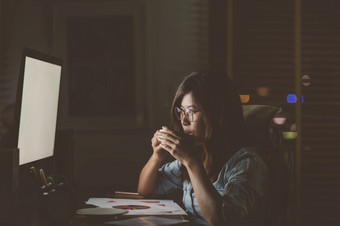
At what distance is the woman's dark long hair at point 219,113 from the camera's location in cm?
167

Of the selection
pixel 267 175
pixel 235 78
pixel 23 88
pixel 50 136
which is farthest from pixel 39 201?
pixel 235 78

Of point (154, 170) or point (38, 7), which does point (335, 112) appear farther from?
point (38, 7)

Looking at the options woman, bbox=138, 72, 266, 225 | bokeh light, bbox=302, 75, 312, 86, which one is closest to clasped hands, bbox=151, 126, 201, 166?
woman, bbox=138, 72, 266, 225

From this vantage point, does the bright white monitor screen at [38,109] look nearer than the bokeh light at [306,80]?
Yes

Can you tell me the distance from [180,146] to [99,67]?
4.65 ft

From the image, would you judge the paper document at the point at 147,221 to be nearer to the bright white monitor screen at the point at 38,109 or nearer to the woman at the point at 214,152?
the woman at the point at 214,152

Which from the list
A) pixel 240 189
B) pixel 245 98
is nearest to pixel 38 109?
pixel 240 189

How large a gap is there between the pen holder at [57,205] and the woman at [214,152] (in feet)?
1.29

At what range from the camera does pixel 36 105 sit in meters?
1.70

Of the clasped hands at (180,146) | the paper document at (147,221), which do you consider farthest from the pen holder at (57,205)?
the clasped hands at (180,146)

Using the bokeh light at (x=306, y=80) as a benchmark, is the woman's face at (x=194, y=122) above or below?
below

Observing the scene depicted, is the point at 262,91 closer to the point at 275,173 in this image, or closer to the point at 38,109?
the point at 275,173

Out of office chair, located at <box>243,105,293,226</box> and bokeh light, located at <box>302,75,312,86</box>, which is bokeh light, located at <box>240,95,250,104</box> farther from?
office chair, located at <box>243,105,293,226</box>

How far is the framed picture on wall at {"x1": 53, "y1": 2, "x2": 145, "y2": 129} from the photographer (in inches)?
112
